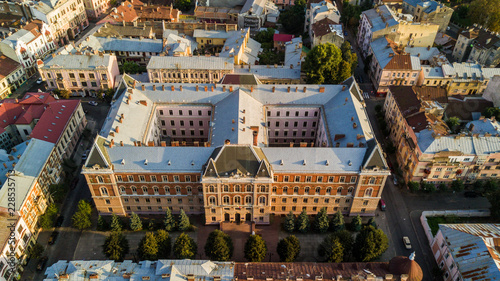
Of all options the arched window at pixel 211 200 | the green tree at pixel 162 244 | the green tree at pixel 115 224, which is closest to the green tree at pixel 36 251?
the green tree at pixel 115 224

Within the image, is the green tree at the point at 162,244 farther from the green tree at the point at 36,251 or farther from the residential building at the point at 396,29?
the residential building at the point at 396,29

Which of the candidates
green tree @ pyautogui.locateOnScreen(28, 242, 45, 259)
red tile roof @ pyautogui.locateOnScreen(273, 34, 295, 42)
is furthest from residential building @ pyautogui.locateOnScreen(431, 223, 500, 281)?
red tile roof @ pyautogui.locateOnScreen(273, 34, 295, 42)

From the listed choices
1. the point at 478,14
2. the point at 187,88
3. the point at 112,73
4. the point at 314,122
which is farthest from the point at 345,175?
the point at 478,14

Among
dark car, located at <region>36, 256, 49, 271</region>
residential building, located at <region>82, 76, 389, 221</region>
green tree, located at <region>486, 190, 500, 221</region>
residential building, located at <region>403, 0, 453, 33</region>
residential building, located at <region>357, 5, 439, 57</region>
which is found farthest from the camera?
residential building, located at <region>403, 0, 453, 33</region>

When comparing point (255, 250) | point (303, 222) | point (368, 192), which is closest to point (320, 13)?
point (368, 192)

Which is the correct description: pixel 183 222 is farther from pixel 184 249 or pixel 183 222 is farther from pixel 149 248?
pixel 149 248

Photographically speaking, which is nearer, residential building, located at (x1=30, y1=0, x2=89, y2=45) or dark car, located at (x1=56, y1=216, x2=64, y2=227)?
dark car, located at (x1=56, y1=216, x2=64, y2=227)

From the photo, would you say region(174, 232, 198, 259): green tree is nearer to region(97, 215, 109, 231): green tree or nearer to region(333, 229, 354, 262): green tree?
region(97, 215, 109, 231): green tree
